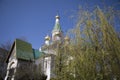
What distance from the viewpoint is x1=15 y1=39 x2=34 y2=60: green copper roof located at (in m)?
23.6

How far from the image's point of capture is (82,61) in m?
5.74

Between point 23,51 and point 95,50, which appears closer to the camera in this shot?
point 95,50

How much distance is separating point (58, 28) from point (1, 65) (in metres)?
13.9

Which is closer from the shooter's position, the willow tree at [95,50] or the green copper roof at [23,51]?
the willow tree at [95,50]

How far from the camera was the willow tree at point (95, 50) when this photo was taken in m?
5.45

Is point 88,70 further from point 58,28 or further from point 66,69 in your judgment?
point 58,28

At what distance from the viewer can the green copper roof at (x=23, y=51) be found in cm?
2356

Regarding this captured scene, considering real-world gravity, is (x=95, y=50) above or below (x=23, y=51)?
below

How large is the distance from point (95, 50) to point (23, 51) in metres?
19.7

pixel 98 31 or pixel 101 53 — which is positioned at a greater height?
pixel 98 31

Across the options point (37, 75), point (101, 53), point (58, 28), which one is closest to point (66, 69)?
point (101, 53)

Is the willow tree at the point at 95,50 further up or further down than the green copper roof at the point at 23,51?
further down

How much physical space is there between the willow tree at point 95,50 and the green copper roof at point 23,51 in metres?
Result: 18.1

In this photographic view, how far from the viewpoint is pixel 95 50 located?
5.86 metres
